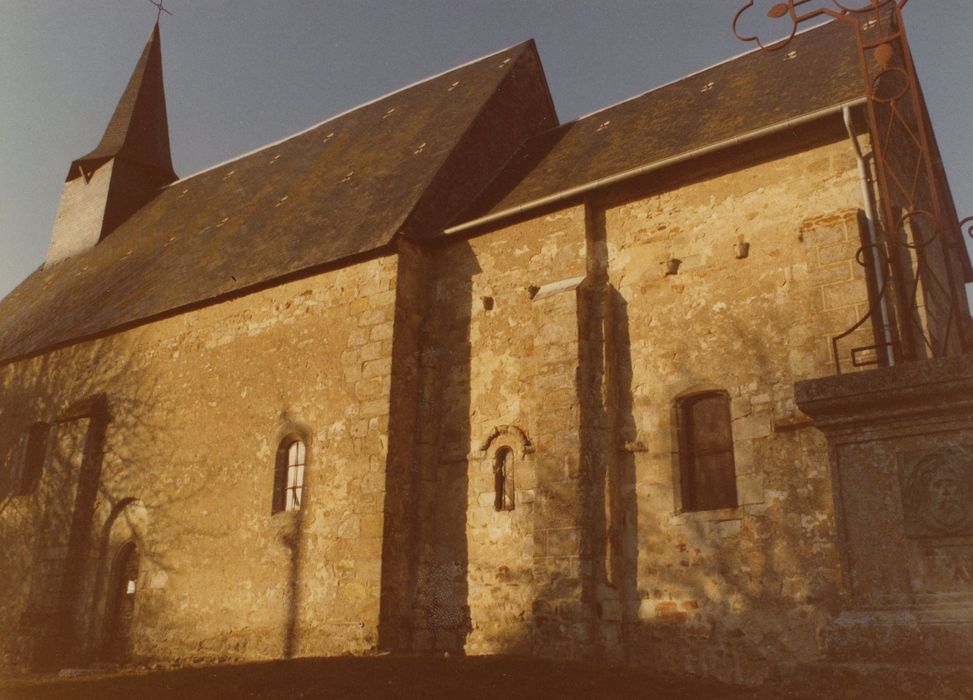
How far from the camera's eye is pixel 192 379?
1309 centimetres

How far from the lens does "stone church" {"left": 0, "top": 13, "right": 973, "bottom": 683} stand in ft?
28.7

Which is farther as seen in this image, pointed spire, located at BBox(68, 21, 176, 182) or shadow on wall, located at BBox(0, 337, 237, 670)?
pointed spire, located at BBox(68, 21, 176, 182)

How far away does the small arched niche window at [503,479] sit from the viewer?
10305 mm

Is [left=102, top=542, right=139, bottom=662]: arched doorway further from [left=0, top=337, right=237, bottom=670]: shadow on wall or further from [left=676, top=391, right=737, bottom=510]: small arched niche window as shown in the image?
[left=676, top=391, right=737, bottom=510]: small arched niche window

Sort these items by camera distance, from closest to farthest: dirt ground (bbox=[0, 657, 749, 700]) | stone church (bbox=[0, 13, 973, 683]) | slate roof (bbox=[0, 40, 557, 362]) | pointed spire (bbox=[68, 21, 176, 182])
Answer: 1. dirt ground (bbox=[0, 657, 749, 700])
2. stone church (bbox=[0, 13, 973, 683])
3. slate roof (bbox=[0, 40, 557, 362])
4. pointed spire (bbox=[68, 21, 176, 182])

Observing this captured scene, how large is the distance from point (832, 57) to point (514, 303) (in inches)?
209

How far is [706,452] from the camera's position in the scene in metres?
9.29

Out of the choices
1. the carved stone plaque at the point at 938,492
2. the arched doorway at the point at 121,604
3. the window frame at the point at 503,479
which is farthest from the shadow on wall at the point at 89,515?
the carved stone plaque at the point at 938,492

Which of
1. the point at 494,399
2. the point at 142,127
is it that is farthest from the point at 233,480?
the point at 142,127

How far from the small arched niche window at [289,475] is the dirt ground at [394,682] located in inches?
100

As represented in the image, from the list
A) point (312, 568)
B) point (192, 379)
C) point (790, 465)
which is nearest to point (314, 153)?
point (192, 379)

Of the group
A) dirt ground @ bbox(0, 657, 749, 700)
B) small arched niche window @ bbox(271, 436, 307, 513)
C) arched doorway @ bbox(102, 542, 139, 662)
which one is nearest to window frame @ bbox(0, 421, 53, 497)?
arched doorway @ bbox(102, 542, 139, 662)

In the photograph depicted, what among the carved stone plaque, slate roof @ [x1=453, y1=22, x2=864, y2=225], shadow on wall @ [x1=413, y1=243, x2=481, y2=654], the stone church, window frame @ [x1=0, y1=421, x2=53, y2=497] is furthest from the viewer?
window frame @ [x1=0, y1=421, x2=53, y2=497]

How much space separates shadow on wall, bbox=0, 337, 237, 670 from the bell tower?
6.55 meters
